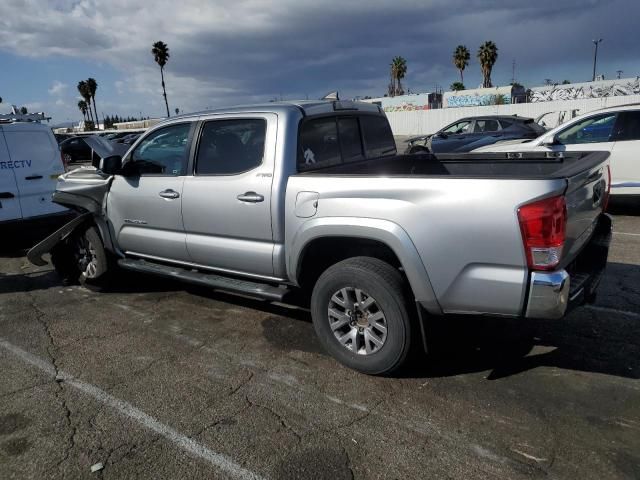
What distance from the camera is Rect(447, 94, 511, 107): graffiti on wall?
52.8m

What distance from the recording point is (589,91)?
5150cm

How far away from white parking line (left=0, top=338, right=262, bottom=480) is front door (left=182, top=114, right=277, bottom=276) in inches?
54.6

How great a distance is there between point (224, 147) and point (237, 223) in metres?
0.71

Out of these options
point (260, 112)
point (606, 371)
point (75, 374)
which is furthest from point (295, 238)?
point (606, 371)

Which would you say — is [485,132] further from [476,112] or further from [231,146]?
[476,112]

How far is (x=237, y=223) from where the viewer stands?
4.15 meters

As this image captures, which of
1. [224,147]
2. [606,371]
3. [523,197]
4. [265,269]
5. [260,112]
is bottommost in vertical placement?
[606,371]

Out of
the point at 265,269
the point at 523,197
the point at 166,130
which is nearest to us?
the point at 523,197


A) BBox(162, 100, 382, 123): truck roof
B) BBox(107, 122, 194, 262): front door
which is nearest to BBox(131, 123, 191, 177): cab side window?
BBox(107, 122, 194, 262): front door

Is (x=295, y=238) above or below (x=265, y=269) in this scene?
above

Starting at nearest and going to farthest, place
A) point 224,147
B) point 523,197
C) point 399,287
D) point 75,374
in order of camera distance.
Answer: point 523,197
point 399,287
point 75,374
point 224,147

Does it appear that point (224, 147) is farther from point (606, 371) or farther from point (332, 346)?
point (606, 371)

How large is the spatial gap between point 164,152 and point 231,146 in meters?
0.95

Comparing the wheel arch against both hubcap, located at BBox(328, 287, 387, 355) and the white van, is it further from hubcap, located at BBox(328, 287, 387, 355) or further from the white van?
the white van
